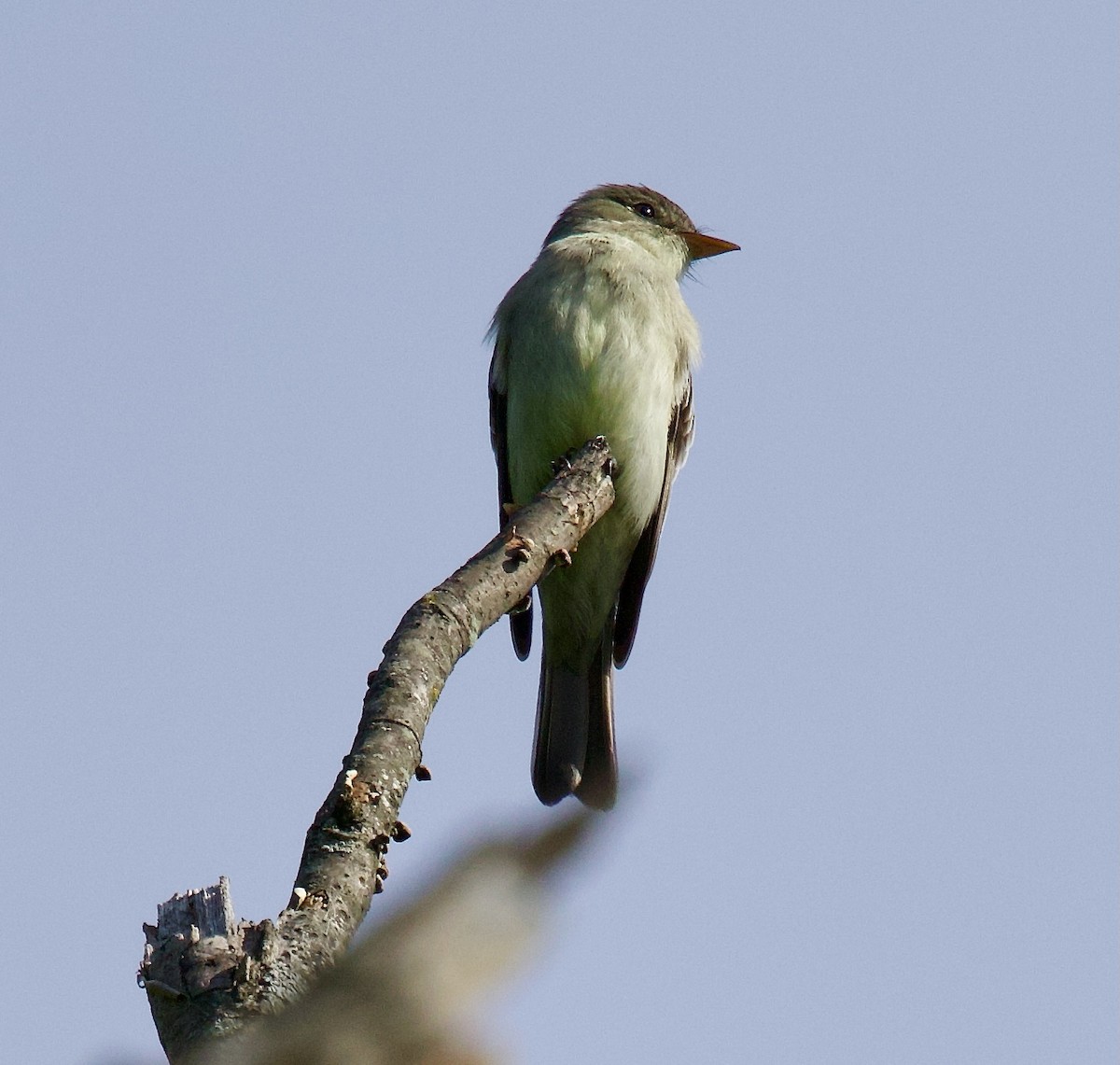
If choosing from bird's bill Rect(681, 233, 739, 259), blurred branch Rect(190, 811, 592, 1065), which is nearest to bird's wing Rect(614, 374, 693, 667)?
bird's bill Rect(681, 233, 739, 259)

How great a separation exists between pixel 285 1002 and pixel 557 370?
5318mm

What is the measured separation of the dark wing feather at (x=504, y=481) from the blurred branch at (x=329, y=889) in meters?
3.90

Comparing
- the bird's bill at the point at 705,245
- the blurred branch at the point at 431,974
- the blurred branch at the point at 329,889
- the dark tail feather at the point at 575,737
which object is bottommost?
the blurred branch at the point at 431,974

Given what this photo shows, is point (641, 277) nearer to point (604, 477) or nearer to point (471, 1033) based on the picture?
point (604, 477)

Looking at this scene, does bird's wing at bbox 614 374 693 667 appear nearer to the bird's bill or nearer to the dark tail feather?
the dark tail feather

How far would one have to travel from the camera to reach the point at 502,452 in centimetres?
859

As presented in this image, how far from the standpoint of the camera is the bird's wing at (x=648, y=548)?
27.7ft

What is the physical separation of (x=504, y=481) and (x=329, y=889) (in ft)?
18.0

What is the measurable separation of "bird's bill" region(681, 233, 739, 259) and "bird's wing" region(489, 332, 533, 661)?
187cm

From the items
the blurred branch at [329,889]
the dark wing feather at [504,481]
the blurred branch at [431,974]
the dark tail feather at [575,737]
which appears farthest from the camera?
the dark wing feather at [504,481]

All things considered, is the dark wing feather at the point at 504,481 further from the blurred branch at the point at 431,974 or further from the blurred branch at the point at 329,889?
the blurred branch at the point at 431,974

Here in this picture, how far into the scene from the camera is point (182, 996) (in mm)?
2861

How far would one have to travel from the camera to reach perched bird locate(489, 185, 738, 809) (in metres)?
7.80

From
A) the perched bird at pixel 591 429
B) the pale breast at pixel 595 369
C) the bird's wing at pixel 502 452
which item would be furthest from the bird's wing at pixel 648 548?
the bird's wing at pixel 502 452
